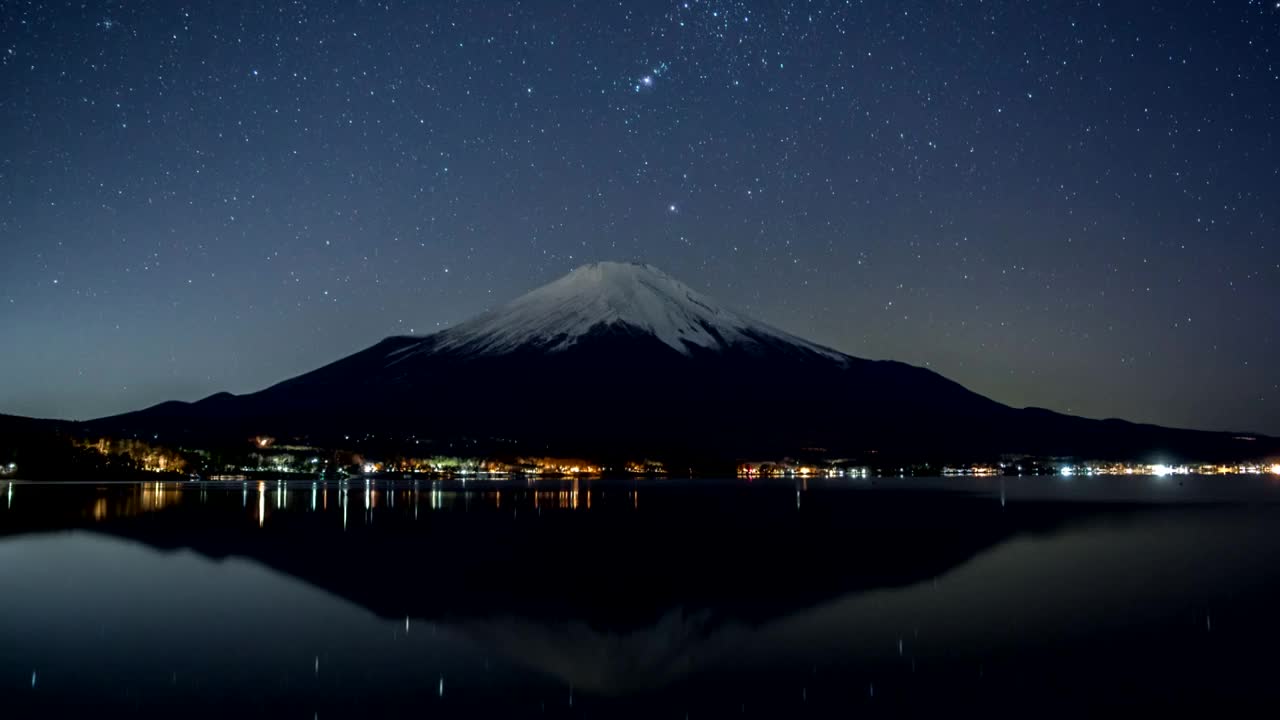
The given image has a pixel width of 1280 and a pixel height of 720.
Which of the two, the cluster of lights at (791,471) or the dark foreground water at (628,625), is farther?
the cluster of lights at (791,471)

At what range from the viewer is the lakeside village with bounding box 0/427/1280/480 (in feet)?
340

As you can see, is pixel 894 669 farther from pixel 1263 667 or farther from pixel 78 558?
pixel 78 558

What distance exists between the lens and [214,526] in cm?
3219

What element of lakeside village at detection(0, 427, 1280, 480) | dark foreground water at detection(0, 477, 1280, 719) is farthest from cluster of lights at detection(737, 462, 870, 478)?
dark foreground water at detection(0, 477, 1280, 719)

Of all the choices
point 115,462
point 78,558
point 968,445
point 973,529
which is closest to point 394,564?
point 78,558

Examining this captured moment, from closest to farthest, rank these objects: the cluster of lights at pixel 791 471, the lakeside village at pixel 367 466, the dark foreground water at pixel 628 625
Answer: the dark foreground water at pixel 628 625 → the lakeside village at pixel 367 466 → the cluster of lights at pixel 791 471

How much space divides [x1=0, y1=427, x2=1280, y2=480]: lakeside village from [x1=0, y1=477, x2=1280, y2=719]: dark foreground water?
85.5 metres

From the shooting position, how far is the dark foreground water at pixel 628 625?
1017 centimetres

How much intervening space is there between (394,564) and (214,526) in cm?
1398

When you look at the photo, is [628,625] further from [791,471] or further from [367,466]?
[791,471]

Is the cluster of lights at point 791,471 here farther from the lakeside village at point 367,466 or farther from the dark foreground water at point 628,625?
the dark foreground water at point 628,625

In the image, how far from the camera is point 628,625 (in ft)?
46.3

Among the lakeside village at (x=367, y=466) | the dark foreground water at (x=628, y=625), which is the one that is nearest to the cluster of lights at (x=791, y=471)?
the lakeside village at (x=367, y=466)

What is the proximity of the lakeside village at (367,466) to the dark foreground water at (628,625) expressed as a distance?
85.5 m
